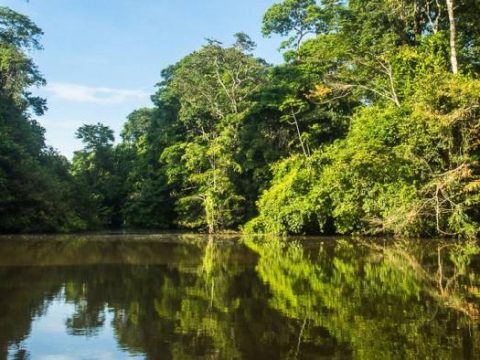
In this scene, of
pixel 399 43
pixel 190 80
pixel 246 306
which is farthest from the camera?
pixel 190 80

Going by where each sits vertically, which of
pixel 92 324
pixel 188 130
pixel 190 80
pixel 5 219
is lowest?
pixel 92 324

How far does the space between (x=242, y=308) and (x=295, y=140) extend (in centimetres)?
2547

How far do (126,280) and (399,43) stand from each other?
69.8ft

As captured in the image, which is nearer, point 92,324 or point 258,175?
point 92,324

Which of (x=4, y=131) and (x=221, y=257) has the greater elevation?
(x=4, y=131)

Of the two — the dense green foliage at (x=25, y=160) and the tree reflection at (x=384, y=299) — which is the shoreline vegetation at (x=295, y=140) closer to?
the dense green foliage at (x=25, y=160)

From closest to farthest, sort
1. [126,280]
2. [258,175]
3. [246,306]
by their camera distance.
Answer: [246,306]
[126,280]
[258,175]

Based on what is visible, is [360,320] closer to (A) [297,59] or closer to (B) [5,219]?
(B) [5,219]

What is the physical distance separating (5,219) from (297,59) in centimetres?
1971

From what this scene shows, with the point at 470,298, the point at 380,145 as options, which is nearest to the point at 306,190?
the point at 380,145

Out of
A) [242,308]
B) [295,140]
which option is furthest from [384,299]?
[295,140]

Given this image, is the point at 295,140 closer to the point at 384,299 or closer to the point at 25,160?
the point at 25,160

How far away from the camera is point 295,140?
1313 inches

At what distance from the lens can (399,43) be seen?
27734 mm
